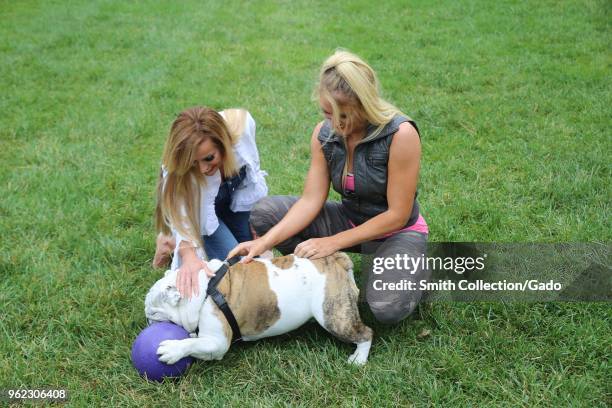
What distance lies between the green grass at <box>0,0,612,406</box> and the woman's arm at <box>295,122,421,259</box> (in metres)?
0.49

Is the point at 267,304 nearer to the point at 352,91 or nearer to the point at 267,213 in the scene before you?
the point at 267,213

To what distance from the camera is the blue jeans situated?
399cm

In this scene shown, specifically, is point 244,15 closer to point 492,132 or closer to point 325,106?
point 492,132

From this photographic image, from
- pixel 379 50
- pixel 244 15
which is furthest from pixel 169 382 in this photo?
pixel 244 15

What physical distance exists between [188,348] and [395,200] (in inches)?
52.0

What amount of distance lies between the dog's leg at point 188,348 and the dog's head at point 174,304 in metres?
0.11

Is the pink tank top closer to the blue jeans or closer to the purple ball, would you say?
the blue jeans

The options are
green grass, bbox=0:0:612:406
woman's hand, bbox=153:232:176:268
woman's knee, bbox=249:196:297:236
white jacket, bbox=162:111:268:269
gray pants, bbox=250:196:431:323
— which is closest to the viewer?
green grass, bbox=0:0:612:406

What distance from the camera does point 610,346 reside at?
3.09 meters

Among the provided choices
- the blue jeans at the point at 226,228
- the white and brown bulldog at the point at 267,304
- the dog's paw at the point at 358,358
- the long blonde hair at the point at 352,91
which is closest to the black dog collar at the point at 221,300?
the white and brown bulldog at the point at 267,304

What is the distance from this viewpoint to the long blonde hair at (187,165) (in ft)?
10.7

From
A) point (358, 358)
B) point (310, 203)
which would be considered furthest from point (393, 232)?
point (358, 358)

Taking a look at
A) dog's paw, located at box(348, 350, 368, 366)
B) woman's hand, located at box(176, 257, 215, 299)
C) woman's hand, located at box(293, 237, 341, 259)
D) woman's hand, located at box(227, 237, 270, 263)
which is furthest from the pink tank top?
woman's hand, located at box(176, 257, 215, 299)

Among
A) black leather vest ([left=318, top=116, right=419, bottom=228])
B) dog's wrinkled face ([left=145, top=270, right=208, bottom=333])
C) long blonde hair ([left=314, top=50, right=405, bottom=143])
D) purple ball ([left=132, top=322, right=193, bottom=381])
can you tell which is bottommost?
purple ball ([left=132, top=322, right=193, bottom=381])
